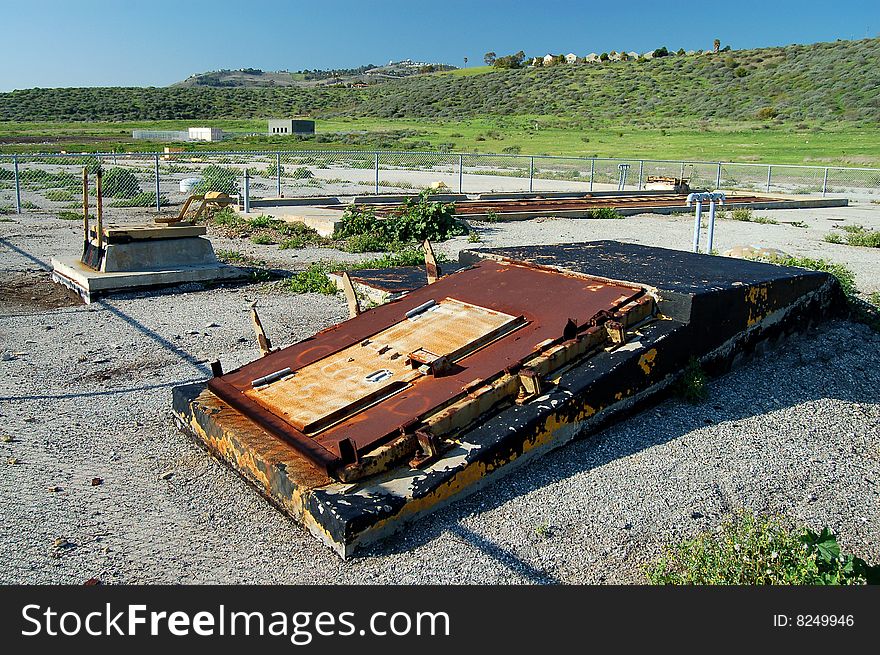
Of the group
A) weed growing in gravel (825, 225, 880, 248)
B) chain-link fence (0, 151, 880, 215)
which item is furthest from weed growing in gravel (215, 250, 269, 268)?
weed growing in gravel (825, 225, 880, 248)

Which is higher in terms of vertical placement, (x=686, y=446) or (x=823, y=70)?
(x=823, y=70)

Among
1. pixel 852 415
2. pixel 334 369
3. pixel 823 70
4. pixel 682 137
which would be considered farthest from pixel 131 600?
pixel 823 70

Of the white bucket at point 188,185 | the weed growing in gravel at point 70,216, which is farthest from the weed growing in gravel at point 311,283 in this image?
the white bucket at point 188,185

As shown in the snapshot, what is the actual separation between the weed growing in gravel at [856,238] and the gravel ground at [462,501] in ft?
28.0

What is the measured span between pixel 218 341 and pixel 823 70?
70541 mm

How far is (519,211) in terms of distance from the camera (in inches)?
731

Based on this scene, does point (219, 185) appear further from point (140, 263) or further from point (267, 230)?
point (140, 263)

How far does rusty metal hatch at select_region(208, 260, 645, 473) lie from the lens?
4453 millimetres

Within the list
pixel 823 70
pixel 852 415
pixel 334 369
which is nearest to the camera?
pixel 334 369

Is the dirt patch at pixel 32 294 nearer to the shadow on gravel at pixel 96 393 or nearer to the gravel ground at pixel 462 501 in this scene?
the gravel ground at pixel 462 501

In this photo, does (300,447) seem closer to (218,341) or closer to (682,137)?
(218,341)

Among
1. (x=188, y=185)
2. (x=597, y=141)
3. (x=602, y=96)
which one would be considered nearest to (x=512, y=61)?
(x=602, y=96)

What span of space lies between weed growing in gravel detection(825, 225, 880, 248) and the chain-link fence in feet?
28.4

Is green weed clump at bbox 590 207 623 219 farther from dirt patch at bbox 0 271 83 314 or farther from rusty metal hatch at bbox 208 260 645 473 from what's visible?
rusty metal hatch at bbox 208 260 645 473
